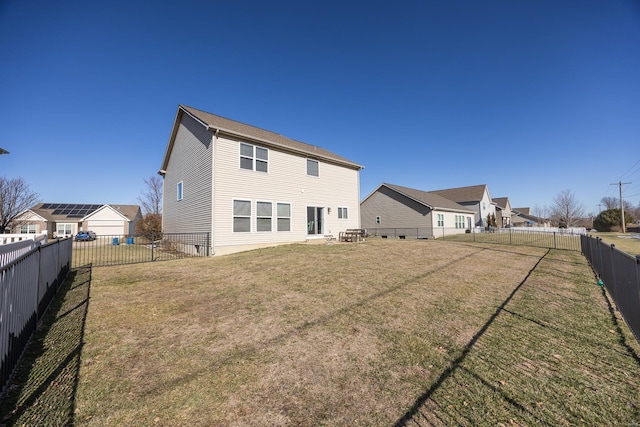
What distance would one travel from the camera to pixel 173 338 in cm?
388

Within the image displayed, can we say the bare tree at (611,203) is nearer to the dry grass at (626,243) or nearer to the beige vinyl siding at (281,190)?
the dry grass at (626,243)

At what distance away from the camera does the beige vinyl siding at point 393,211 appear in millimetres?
26891

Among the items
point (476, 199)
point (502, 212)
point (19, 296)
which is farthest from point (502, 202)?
point (19, 296)

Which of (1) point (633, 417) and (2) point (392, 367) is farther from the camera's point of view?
(2) point (392, 367)

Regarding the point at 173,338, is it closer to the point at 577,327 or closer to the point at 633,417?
the point at 633,417

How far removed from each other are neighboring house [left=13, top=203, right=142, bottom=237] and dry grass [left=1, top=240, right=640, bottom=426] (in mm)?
47395

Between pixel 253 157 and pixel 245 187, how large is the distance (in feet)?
5.83

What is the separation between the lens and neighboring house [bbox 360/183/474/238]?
26.6 meters

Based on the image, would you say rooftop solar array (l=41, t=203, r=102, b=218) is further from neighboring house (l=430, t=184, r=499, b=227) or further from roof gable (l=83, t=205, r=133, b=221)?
neighboring house (l=430, t=184, r=499, b=227)

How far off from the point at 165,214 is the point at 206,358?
19.1 m

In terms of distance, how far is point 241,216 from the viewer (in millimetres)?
13031

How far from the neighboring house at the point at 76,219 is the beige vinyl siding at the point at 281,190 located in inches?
1648

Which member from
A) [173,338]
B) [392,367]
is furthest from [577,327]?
[173,338]

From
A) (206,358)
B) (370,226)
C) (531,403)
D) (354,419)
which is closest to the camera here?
(354,419)
